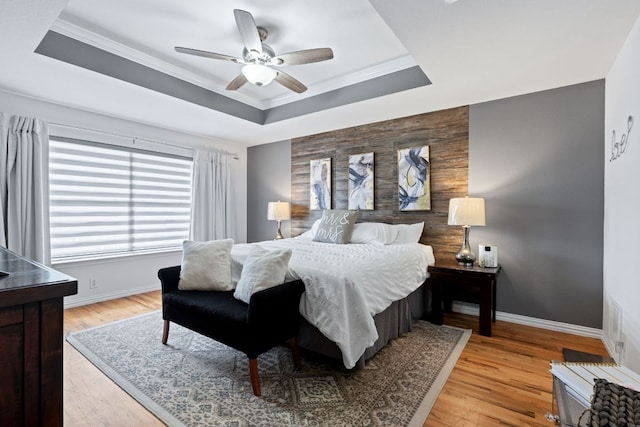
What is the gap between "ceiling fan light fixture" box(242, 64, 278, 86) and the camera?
244 centimetres

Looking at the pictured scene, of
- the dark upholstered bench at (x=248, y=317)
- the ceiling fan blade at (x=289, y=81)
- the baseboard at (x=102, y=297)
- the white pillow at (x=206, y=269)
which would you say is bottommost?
the baseboard at (x=102, y=297)

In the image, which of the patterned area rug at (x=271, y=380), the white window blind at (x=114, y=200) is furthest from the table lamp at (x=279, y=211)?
the patterned area rug at (x=271, y=380)

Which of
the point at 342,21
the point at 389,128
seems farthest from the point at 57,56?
the point at 389,128

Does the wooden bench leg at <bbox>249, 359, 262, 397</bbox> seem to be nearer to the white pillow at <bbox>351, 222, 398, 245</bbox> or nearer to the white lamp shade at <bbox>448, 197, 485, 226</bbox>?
the white pillow at <bbox>351, 222, 398, 245</bbox>

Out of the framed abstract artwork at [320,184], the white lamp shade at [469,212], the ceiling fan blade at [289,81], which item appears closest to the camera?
the ceiling fan blade at [289,81]

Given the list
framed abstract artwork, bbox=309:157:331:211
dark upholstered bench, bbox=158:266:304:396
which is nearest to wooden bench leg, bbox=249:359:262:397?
dark upholstered bench, bbox=158:266:304:396

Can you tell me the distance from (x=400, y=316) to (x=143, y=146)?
4.02 meters

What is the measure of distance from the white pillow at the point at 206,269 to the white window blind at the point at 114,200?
2158mm

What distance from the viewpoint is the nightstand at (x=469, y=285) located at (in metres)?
2.77

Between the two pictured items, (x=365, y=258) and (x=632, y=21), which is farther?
(x=365, y=258)

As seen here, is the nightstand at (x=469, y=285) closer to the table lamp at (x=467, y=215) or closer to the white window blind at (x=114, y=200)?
the table lamp at (x=467, y=215)

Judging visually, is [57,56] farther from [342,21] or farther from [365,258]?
[365,258]

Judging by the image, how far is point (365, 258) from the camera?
8.46ft

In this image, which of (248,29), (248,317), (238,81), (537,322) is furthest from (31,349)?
(537,322)
